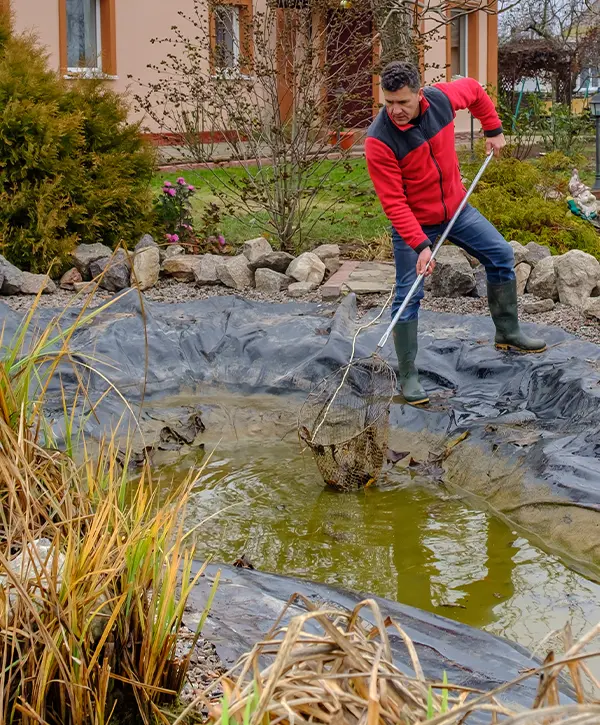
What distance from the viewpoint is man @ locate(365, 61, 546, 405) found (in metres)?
5.26

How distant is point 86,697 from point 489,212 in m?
7.45

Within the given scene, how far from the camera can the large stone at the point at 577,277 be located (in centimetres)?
748

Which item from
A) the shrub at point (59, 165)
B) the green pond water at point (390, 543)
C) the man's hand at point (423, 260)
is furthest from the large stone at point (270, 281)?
the man's hand at point (423, 260)

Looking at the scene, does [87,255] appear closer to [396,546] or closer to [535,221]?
[535,221]

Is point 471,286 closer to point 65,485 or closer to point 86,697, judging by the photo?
point 65,485

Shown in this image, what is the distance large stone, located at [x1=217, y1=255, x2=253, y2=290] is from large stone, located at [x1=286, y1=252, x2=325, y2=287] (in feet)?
1.32

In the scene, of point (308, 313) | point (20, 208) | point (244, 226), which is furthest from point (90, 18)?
point (308, 313)

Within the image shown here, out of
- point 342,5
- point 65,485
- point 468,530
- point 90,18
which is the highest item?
point 90,18

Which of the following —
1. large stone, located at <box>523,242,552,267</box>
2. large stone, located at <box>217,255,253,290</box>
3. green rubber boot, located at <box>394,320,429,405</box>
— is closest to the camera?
green rubber boot, located at <box>394,320,429,405</box>

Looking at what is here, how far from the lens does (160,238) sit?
31.4ft

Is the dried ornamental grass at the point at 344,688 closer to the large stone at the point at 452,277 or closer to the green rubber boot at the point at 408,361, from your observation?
the green rubber boot at the point at 408,361

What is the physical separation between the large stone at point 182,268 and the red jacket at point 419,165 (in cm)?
360

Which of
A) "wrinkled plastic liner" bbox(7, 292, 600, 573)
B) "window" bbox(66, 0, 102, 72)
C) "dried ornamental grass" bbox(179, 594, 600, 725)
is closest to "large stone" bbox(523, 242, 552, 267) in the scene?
"wrinkled plastic liner" bbox(7, 292, 600, 573)

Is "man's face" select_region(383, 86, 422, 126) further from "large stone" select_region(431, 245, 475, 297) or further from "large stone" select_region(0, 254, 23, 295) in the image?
"large stone" select_region(0, 254, 23, 295)
